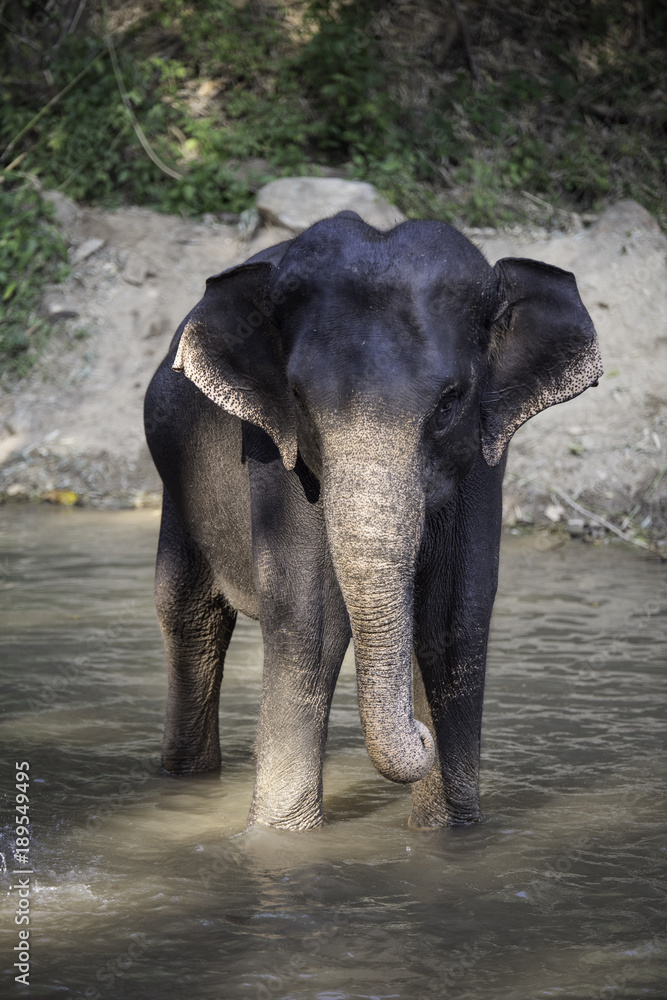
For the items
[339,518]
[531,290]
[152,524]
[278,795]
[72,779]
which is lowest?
[152,524]

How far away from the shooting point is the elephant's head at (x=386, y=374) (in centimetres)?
313

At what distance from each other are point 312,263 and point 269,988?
1905mm

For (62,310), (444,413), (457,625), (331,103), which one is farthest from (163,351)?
(444,413)

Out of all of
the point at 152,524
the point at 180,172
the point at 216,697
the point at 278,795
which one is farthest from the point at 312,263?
the point at 180,172

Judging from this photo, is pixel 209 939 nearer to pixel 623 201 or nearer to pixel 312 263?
pixel 312 263

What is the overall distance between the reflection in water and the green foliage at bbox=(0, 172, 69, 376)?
20.2 feet

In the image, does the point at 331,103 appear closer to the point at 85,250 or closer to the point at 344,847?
the point at 85,250

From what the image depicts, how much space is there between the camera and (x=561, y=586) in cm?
800

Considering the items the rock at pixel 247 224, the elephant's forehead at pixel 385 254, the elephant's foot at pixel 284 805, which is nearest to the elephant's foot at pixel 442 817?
the elephant's foot at pixel 284 805

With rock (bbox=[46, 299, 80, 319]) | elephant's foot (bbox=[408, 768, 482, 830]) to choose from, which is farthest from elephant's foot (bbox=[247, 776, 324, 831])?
rock (bbox=[46, 299, 80, 319])

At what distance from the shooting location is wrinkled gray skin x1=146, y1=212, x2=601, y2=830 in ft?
10.4

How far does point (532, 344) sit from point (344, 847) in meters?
1.76

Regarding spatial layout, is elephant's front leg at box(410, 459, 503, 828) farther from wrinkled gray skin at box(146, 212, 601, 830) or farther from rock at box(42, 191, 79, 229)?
rock at box(42, 191, 79, 229)

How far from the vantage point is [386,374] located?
3.15m
